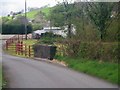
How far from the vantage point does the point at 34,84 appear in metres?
14.5

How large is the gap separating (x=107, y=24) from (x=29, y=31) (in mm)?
72033

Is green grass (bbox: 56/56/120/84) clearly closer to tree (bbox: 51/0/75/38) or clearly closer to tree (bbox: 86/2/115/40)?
tree (bbox: 86/2/115/40)

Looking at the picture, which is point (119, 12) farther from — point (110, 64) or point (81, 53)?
point (110, 64)

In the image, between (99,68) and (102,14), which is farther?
(102,14)

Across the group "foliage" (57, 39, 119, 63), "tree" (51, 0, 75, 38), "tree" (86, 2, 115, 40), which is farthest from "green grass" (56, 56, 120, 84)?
"tree" (51, 0, 75, 38)

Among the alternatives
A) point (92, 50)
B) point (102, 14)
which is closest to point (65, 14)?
point (102, 14)

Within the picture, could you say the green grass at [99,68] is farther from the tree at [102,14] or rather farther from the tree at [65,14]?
the tree at [65,14]

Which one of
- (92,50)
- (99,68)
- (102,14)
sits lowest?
(99,68)

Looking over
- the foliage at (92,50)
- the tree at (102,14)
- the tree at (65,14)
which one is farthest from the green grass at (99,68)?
the tree at (65,14)

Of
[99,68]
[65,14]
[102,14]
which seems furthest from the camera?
[65,14]

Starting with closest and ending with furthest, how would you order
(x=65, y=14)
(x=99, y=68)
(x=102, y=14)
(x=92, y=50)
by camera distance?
(x=99, y=68)
(x=92, y=50)
(x=102, y=14)
(x=65, y=14)

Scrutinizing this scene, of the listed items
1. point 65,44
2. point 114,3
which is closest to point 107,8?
point 114,3

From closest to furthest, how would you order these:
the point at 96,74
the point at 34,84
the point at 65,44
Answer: the point at 34,84 → the point at 96,74 → the point at 65,44

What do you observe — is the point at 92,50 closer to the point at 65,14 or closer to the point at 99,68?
the point at 99,68
